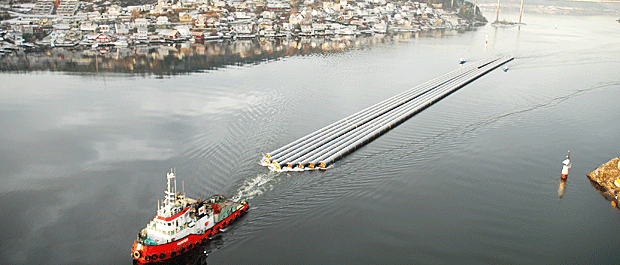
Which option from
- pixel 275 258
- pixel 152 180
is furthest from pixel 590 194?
pixel 152 180

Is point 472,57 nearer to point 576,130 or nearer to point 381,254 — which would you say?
point 576,130

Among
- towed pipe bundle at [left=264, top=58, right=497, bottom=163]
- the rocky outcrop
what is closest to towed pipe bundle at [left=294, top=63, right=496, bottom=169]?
towed pipe bundle at [left=264, top=58, right=497, bottom=163]

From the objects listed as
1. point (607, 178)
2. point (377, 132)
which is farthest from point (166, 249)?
point (607, 178)

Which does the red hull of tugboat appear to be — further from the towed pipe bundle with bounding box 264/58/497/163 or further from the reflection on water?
the reflection on water

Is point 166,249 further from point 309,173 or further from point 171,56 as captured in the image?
point 171,56

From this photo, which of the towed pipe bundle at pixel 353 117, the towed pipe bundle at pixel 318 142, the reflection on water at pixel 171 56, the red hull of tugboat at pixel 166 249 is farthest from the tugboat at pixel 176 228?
the reflection on water at pixel 171 56

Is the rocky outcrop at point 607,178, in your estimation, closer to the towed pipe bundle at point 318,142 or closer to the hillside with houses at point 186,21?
the towed pipe bundle at point 318,142
